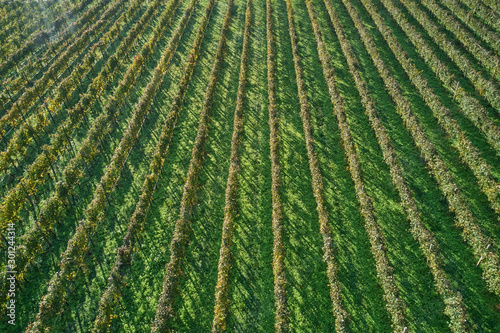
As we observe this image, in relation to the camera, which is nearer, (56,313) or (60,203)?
(56,313)

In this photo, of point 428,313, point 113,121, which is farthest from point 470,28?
point 113,121

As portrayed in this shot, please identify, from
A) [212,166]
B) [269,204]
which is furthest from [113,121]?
[269,204]

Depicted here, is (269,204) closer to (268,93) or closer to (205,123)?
(205,123)

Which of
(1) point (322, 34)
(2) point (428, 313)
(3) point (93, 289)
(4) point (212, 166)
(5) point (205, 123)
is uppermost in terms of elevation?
(1) point (322, 34)

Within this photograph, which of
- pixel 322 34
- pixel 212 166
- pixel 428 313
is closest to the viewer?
pixel 428 313

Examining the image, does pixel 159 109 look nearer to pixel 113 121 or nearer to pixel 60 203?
pixel 113 121

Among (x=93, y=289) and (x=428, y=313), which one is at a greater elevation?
(x=428, y=313)

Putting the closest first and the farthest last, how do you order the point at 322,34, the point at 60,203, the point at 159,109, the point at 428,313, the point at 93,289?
1. the point at 428,313
2. the point at 93,289
3. the point at 60,203
4. the point at 159,109
5. the point at 322,34
